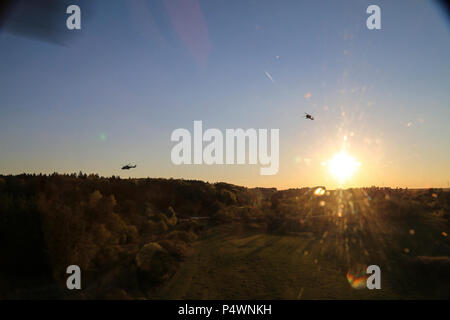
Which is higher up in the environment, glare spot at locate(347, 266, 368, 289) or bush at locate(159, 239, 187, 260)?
bush at locate(159, 239, 187, 260)

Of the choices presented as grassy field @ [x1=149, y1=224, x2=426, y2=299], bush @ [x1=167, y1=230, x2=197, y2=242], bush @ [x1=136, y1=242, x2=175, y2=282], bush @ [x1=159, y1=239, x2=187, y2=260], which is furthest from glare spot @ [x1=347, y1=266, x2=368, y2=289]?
bush @ [x1=167, y1=230, x2=197, y2=242]

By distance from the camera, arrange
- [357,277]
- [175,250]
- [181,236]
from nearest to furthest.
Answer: [357,277] → [175,250] → [181,236]

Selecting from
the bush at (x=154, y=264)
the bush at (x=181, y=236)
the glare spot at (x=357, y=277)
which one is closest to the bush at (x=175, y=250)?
the bush at (x=154, y=264)

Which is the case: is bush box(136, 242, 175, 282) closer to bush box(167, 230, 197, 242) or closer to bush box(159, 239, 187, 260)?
bush box(159, 239, 187, 260)

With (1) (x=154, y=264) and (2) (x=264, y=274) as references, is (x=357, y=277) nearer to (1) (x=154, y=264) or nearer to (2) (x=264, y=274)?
(2) (x=264, y=274)

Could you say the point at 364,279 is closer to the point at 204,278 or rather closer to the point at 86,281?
the point at 204,278

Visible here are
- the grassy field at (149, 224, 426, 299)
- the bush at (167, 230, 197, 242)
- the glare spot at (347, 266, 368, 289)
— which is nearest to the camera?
the grassy field at (149, 224, 426, 299)

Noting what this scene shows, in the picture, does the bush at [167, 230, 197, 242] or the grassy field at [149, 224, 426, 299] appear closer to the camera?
the grassy field at [149, 224, 426, 299]

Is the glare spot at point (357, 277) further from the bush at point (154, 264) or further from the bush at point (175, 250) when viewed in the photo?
the bush at point (175, 250)

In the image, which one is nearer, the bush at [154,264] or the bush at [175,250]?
the bush at [154,264]

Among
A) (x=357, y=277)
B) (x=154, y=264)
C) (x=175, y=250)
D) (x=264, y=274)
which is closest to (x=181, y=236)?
(x=175, y=250)
